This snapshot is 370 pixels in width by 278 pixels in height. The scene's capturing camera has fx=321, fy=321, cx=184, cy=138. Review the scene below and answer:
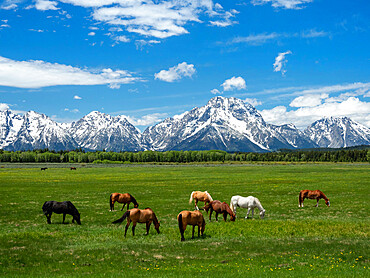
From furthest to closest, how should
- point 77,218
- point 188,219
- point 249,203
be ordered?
point 249,203 → point 77,218 → point 188,219

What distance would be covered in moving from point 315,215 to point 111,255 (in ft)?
74.0

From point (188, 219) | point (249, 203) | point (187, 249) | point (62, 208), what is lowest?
point (187, 249)

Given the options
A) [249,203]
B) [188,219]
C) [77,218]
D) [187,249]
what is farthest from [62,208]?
[249,203]

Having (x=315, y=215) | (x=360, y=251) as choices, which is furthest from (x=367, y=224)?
(x=360, y=251)

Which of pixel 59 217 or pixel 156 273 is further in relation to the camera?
pixel 59 217

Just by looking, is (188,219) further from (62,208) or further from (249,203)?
(62,208)

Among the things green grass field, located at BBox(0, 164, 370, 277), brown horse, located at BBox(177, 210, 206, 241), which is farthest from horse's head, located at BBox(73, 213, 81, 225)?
brown horse, located at BBox(177, 210, 206, 241)

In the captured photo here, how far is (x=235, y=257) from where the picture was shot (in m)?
17.9

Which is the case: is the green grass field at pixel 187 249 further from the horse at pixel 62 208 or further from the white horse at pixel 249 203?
the white horse at pixel 249 203

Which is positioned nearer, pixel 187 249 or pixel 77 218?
pixel 187 249

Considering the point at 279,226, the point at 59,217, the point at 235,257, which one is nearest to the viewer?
the point at 235,257

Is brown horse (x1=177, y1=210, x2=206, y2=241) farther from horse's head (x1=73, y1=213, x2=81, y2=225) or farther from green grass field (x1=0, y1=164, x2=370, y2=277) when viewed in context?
horse's head (x1=73, y1=213, x2=81, y2=225)

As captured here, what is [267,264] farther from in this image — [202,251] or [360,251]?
[360,251]

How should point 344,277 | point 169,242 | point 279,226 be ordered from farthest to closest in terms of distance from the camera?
point 279,226 → point 169,242 → point 344,277
